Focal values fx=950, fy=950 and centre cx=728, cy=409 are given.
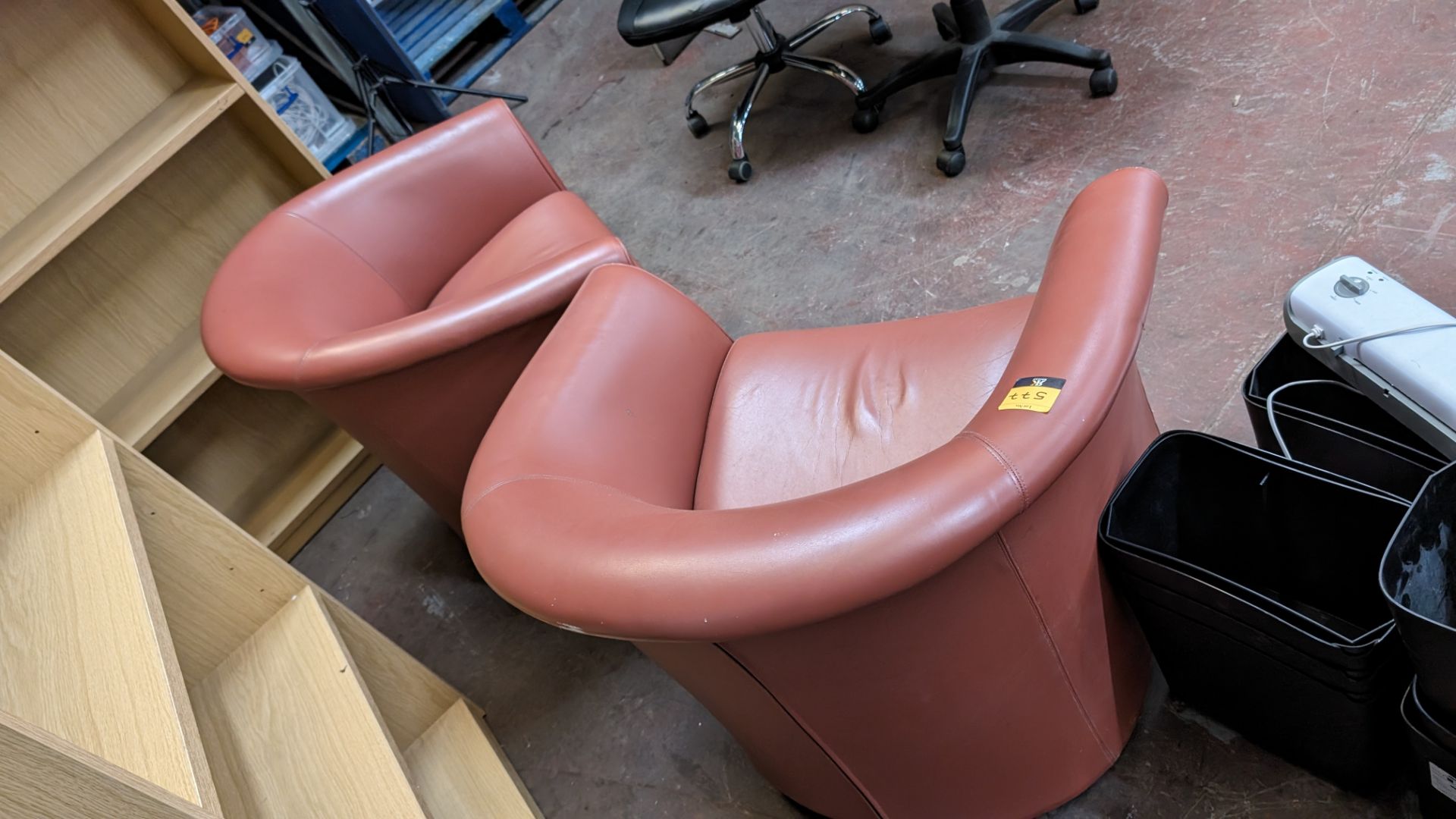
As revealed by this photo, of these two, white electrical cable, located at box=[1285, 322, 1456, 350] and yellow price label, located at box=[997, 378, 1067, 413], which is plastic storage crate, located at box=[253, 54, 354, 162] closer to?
yellow price label, located at box=[997, 378, 1067, 413]

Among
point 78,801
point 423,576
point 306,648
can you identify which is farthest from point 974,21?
point 78,801

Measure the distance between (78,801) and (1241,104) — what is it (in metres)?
2.57

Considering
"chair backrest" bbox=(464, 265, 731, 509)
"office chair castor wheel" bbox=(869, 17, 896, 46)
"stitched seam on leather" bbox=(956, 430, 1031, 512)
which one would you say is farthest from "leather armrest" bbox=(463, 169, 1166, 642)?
"office chair castor wheel" bbox=(869, 17, 896, 46)

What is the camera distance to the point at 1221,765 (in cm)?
139

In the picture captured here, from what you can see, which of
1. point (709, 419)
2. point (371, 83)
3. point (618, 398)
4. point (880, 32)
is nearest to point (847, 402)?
point (709, 419)

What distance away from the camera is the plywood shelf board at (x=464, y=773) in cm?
161

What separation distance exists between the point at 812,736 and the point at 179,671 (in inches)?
28.7

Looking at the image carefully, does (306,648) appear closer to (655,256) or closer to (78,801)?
(78,801)

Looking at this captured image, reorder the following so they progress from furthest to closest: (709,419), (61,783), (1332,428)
A: (709,419) < (1332,428) < (61,783)

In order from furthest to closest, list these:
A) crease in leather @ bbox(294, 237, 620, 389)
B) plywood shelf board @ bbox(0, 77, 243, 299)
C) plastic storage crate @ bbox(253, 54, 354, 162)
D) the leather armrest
A: 1. plastic storage crate @ bbox(253, 54, 354, 162)
2. plywood shelf board @ bbox(0, 77, 243, 299)
3. crease in leather @ bbox(294, 237, 620, 389)
4. the leather armrest

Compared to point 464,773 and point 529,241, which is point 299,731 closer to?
point 464,773

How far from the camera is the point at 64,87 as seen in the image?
7.00 feet

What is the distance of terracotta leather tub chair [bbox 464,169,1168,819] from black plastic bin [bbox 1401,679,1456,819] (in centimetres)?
33

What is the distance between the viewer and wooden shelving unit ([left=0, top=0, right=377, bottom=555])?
2078 mm
